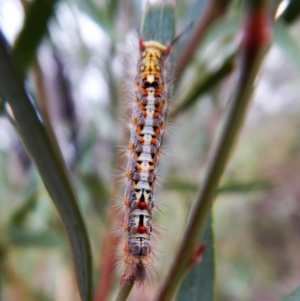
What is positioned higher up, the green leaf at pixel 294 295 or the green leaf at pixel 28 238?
the green leaf at pixel 28 238

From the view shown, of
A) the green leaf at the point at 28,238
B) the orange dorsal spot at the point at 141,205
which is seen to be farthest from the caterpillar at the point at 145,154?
the green leaf at the point at 28,238

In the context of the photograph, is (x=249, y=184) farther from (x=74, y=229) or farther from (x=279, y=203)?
(x=279, y=203)

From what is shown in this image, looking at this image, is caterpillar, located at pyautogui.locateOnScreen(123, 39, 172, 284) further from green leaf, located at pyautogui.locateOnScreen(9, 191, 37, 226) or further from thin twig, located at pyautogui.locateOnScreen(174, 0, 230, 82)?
green leaf, located at pyautogui.locateOnScreen(9, 191, 37, 226)

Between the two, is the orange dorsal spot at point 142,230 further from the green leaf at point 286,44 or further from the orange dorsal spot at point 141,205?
the green leaf at point 286,44

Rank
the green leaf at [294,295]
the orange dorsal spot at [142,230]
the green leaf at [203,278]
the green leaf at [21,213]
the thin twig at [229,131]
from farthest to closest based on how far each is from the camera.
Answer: the green leaf at [21,213] → the orange dorsal spot at [142,230] → the green leaf at [203,278] → the green leaf at [294,295] → the thin twig at [229,131]

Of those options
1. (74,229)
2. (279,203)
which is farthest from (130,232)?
(279,203)

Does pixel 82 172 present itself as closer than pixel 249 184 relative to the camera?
No
